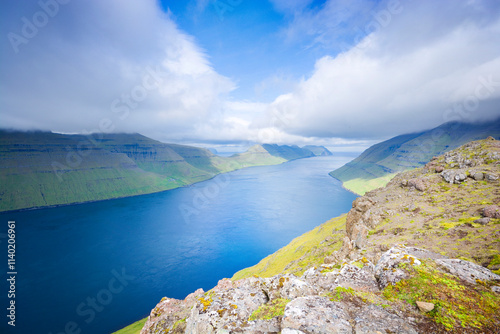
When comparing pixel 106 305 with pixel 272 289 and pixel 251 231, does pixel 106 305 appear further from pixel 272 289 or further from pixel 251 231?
pixel 272 289

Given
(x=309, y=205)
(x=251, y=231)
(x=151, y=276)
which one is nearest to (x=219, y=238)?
(x=251, y=231)

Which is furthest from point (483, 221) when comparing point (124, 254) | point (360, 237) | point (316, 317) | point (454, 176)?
point (124, 254)

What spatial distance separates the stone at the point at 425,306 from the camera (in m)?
7.58

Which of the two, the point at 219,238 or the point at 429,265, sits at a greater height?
the point at 429,265

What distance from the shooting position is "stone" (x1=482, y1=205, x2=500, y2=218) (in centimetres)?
2186

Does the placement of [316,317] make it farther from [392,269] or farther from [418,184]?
[418,184]

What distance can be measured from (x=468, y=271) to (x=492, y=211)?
21.2m

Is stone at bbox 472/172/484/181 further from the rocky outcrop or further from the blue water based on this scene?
the blue water

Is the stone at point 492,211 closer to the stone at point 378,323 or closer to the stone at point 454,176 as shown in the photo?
the stone at point 454,176

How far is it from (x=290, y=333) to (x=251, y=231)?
135 m

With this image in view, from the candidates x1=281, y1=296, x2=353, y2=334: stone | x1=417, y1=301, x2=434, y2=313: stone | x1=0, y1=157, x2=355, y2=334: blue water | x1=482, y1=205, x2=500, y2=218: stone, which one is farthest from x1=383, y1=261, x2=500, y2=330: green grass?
x1=0, y1=157, x2=355, y2=334: blue water

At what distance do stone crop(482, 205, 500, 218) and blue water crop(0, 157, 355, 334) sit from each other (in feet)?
300

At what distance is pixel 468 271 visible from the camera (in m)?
10.2

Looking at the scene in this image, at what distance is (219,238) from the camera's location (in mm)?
127000
